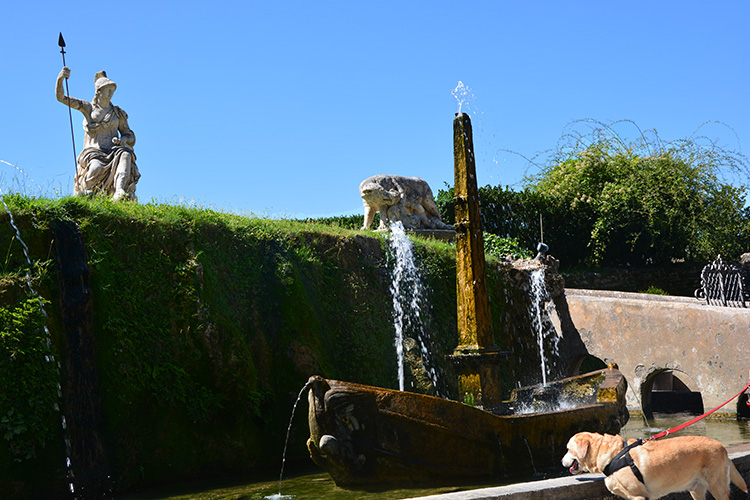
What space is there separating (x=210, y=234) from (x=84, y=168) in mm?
4052

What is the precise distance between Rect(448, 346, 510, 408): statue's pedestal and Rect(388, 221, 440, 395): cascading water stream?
10.9 feet

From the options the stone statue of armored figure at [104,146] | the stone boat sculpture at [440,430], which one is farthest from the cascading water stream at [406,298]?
the stone statue of armored figure at [104,146]

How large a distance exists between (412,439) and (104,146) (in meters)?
9.05

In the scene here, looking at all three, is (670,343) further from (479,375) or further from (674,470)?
(674,470)

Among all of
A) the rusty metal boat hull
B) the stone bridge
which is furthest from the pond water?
the stone bridge

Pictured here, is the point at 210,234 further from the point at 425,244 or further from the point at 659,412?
the point at 659,412

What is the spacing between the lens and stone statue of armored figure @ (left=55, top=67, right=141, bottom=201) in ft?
41.9

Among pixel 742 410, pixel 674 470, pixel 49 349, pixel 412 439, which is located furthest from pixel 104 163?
pixel 742 410

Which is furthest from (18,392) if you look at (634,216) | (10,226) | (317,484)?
(634,216)

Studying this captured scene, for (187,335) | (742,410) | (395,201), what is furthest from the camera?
(395,201)

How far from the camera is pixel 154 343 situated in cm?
905

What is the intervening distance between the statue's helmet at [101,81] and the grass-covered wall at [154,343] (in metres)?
4.05

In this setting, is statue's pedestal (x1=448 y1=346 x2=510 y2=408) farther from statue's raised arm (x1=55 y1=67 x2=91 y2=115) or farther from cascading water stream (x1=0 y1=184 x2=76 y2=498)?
statue's raised arm (x1=55 y1=67 x2=91 y2=115)

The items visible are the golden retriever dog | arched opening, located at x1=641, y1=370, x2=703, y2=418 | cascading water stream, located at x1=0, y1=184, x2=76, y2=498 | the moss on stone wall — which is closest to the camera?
the golden retriever dog
